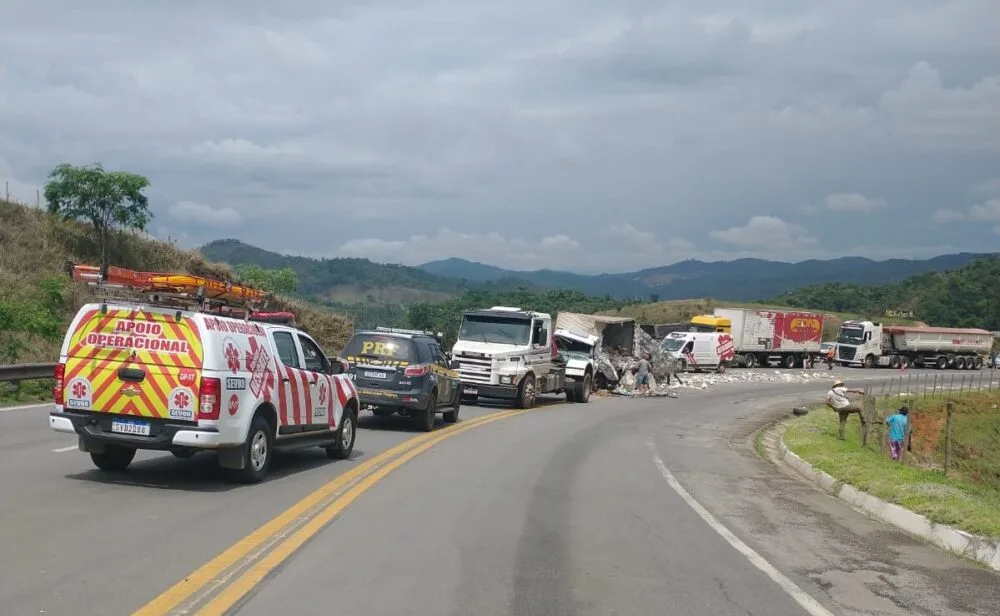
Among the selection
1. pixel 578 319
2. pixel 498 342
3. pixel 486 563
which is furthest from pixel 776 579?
pixel 578 319

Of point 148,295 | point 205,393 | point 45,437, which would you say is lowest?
point 45,437

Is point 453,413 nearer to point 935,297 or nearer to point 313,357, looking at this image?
point 313,357

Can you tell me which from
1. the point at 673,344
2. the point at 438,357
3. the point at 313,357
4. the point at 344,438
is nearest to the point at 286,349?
the point at 313,357

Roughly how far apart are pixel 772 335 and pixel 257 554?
5622cm

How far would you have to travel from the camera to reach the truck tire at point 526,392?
27.0 m

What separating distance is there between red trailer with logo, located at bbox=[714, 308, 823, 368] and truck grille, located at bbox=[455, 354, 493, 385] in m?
34.1

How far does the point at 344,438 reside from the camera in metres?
13.7

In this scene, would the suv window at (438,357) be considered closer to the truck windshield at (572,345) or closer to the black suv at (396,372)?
the black suv at (396,372)

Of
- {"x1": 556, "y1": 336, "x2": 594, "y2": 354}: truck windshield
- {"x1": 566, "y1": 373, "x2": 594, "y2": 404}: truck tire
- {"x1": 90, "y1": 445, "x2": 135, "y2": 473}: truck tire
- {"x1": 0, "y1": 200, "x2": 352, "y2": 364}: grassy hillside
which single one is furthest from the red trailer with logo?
{"x1": 90, "y1": 445, "x2": 135, "y2": 473}: truck tire

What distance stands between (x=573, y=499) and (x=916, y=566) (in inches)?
160

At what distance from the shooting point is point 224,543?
307 inches

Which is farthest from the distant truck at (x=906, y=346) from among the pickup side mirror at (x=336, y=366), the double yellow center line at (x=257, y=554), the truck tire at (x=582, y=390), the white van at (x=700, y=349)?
the double yellow center line at (x=257, y=554)

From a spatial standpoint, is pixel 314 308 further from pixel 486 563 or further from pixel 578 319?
pixel 486 563

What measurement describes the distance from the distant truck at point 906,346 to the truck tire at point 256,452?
199ft
